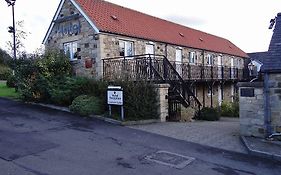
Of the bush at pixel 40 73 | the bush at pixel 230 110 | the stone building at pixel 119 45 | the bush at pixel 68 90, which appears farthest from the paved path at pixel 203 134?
the bush at pixel 230 110

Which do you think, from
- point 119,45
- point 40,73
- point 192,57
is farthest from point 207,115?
point 192,57

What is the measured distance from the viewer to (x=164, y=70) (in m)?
14.5

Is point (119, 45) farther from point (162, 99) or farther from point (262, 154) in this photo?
point (262, 154)

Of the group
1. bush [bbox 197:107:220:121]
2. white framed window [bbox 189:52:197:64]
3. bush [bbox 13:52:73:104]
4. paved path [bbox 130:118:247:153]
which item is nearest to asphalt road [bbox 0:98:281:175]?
paved path [bbox 130:118:247:153]

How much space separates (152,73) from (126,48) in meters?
4.89

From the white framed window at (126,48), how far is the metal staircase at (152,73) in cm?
171

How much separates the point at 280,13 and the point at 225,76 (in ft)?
52.4

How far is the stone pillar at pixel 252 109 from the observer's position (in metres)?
10.2

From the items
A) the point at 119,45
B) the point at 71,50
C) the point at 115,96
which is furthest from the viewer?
the point at 71,50

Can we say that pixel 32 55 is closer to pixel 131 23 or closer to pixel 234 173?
pixel 131 23

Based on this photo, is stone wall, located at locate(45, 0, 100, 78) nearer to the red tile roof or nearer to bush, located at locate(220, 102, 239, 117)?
the red tile roof

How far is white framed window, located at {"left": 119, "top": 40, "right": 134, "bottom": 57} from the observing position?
1780 cm

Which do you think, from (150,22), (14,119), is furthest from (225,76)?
(14,119)

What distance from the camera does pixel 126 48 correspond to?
59.5ft
